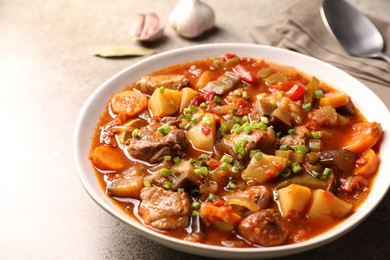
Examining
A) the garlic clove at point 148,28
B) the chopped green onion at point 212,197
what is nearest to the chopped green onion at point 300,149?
the chopped green onion at point 212,197

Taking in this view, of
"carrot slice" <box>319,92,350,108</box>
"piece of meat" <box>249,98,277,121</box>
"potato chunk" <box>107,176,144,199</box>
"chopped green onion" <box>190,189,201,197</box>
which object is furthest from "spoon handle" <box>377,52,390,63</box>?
"potato chunk" <box>107,176,144,199</box>

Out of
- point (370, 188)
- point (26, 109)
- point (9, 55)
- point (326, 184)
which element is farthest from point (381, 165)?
point (9, 55)

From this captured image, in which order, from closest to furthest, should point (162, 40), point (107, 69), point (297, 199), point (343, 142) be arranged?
point (297, 199)
point (343, 142)
point (107, 69)
point (162, 40)

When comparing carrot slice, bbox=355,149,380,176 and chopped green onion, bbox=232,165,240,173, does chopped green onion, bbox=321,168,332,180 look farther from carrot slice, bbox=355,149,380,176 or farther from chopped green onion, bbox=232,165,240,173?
chopped green onion, bbox=232,165,240,173

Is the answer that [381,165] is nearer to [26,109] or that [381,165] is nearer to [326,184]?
[326,184]

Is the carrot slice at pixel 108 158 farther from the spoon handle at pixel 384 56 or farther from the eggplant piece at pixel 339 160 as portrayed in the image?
the spoon handle at pixel 384 56

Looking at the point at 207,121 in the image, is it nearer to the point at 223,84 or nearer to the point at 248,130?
the point at 248,130

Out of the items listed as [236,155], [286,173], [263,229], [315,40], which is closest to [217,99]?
[236,155]
